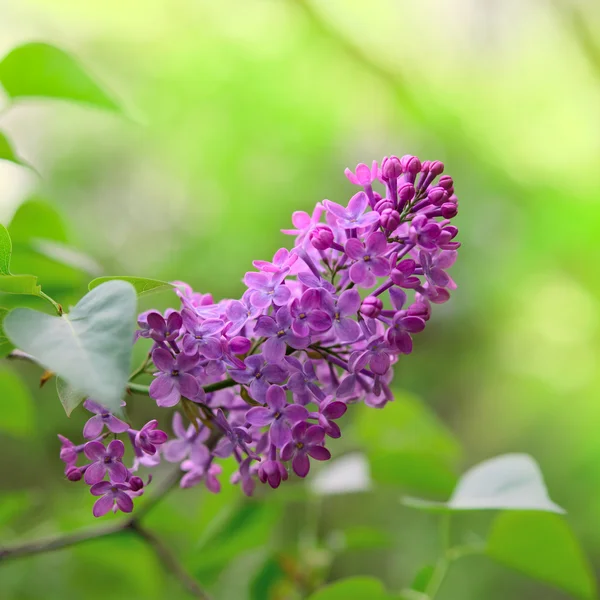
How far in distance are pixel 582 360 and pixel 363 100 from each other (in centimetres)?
93

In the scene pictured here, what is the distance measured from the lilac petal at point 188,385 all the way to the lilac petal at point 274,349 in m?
0.04

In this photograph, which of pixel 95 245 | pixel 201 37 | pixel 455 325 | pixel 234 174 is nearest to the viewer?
pixel 95 245

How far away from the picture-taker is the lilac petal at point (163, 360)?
1.02 feet

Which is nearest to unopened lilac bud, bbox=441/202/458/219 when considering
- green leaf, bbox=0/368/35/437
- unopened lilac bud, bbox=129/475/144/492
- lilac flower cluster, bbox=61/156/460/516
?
lilac flower cluster, bbox=61/156/460/516

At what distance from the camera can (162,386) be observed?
0.32 metres

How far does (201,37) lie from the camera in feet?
5.54

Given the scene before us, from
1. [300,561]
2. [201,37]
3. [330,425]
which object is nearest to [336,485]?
[300,561]

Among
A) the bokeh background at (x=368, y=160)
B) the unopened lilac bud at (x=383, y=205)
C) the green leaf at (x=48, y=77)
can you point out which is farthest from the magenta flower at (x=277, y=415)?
the bokeh background at (x=368, y=160)

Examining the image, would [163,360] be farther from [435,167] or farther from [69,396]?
[435,167]

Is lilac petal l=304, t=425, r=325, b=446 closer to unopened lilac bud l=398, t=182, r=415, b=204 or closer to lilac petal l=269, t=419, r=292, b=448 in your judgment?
lilac petal l=269, t=419, r=292, b=448

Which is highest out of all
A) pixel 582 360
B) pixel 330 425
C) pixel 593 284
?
pixel 330 425

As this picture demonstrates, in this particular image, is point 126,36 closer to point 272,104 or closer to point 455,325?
point 272,104

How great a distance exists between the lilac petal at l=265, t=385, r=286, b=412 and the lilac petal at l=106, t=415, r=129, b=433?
0.07 metres

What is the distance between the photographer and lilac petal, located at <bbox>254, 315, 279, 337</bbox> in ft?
1.05
